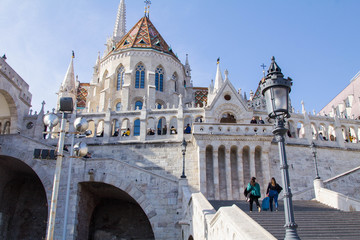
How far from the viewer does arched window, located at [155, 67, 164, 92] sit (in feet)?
105

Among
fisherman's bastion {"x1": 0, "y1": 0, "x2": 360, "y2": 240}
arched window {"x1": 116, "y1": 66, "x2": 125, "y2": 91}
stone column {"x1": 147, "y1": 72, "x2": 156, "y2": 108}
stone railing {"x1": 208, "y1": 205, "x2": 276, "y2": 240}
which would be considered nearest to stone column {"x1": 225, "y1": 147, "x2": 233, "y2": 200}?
fisherman's bastion {"x1": 0, "y1": 0, "x2": 360, "y2": 240}

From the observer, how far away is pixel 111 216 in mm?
20172

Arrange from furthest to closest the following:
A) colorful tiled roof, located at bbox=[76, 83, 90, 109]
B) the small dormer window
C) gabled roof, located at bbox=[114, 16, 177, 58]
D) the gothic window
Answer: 1. colorful tiled roof, located at bbox=[76, 83, 90, 109]
2. gabled roof, located at bbox=[114, 16, 177, 58]
3. the gothic window
4. the small dormer window

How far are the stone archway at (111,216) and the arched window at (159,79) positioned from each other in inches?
543

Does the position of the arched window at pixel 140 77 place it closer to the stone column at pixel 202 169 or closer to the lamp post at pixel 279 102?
the stone column at pixel 202 169

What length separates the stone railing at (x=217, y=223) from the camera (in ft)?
26.2

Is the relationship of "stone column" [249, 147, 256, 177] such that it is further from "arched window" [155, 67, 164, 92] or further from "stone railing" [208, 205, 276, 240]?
"arched window" [155, 67, 164, 92]

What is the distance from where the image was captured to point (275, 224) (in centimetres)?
1043

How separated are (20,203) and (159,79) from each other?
15513 mm

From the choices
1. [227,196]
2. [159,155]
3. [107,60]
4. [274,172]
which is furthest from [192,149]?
[107,60]

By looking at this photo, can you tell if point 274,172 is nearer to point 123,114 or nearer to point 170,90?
point 123,114

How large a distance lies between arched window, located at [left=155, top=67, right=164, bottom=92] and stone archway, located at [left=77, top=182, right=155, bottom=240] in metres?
13.8

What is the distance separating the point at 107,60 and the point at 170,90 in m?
6.35

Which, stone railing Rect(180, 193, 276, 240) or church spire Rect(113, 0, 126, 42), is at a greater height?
church spire Rect(113, 0, 126, 42)
